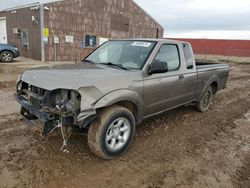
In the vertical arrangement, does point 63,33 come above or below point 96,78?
above

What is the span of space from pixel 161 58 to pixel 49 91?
2.19 m

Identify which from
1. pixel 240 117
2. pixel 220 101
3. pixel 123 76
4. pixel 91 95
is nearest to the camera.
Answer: pixel 91 95

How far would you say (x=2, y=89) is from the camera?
8.22 metres

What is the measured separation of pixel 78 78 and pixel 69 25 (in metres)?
15.0

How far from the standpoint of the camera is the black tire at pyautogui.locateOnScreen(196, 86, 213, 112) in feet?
20.2

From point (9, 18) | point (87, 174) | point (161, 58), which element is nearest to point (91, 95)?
point (87, 174)

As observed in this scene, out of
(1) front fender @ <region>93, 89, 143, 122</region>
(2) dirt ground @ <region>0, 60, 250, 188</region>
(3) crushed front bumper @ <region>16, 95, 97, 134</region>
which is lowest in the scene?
(2) dirt ground @ <region>0, 60, 250, 188</region>

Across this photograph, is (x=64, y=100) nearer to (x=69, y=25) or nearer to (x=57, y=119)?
(x=57, y=119)

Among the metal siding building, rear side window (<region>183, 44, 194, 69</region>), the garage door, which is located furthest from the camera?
the garage door

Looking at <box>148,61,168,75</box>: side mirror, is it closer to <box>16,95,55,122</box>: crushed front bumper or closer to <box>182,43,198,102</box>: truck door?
<box>182,43,198,102</box>: truck door

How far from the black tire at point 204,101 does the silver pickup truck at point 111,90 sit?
1081 mm

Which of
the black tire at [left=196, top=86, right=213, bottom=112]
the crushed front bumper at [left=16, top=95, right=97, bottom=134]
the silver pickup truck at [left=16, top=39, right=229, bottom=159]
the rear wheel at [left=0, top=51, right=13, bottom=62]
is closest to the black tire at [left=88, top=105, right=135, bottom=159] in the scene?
the silver pickup truck at [left=16, top=39, right=229, bottom=159]

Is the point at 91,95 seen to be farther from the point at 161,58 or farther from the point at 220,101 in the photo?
the point at 220,101

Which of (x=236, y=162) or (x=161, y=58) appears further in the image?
(x=161, y=58)
